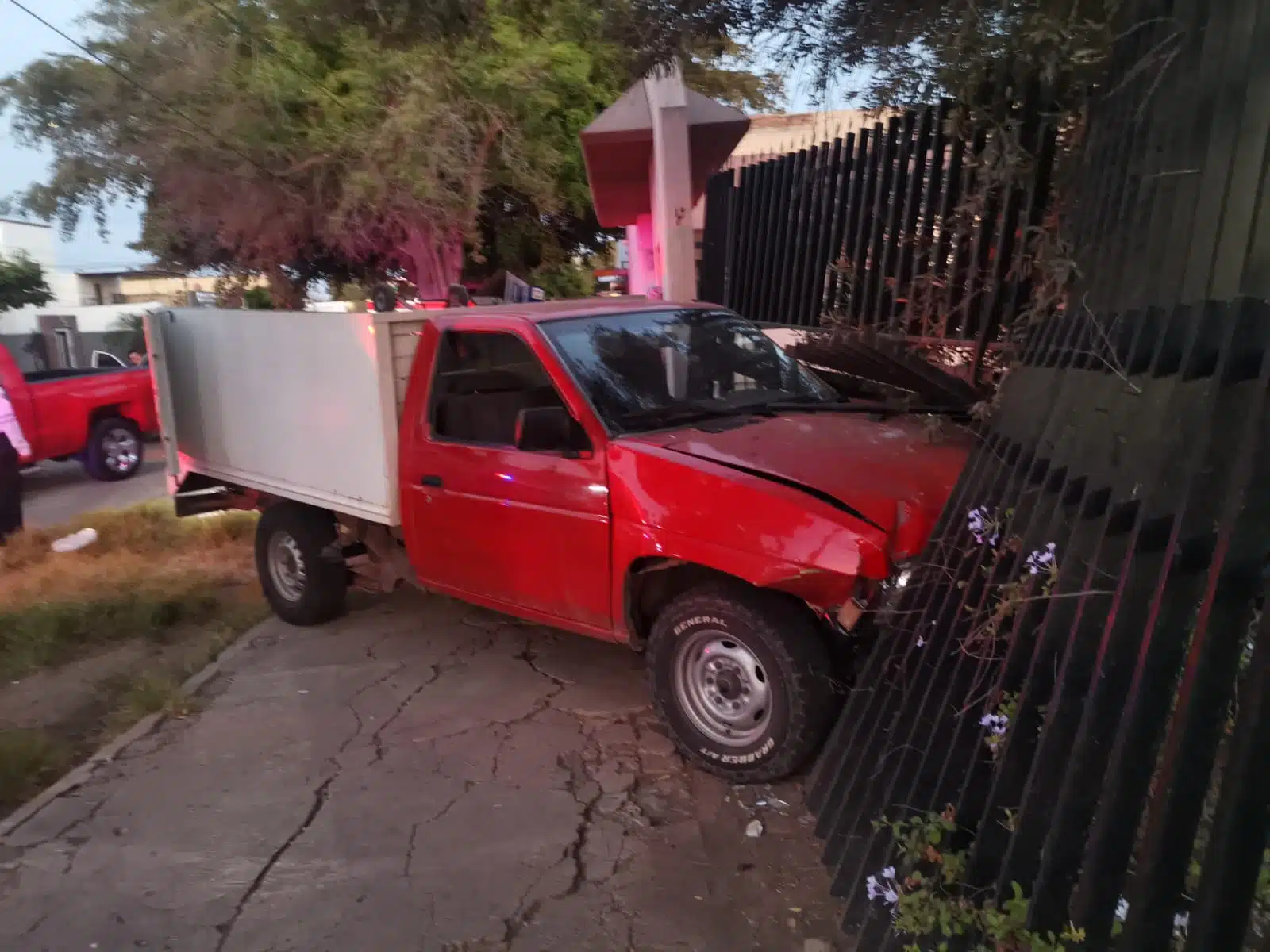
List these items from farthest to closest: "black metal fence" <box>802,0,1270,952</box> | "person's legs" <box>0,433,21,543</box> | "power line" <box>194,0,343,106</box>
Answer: "power line" <box>194,0,343,106</box>
"person's legs" <box>0,433,21,543</box>
"black metal fence" <box>802,0,1270,952</box>

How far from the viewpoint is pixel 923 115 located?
5594 millimetres

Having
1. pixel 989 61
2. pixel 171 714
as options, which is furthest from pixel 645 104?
pixel 171 714

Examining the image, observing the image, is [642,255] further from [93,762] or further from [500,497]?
[93,762]

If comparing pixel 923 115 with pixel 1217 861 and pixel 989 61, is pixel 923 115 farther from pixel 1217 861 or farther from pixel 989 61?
pixel 1217 861

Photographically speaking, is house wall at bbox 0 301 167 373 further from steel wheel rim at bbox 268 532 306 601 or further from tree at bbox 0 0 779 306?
steel wheel rim at bbox 268 532 306 601

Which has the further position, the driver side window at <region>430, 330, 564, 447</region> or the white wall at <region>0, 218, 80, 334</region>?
the white wall at <region>0, 218, 80, 334</region>

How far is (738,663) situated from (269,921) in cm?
189

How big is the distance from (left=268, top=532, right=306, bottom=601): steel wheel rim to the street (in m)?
5.56

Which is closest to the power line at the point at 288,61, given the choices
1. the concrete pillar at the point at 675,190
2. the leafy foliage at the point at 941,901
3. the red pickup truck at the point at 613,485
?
the concrete pillar at the point at 675,190

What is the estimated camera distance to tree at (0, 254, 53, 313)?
89.4 ft

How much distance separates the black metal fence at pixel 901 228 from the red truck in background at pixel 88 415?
9002 mm

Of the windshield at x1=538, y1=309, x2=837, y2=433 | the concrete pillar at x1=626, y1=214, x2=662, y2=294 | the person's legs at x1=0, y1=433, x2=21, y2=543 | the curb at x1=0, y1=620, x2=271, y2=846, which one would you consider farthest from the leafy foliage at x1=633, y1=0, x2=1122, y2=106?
the concrete pillar at x1=626, y1=214, x2=662, y2=294

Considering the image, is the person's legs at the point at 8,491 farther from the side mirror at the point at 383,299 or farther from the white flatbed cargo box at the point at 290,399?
the side mirror at the point at 383,299

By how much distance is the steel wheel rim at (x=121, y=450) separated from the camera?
1331 cm
